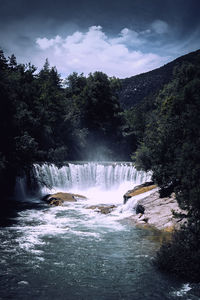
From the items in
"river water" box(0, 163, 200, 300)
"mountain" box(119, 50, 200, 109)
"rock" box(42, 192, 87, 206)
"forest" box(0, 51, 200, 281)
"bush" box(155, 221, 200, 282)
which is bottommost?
"rock" box(42, 192, 87, 206)

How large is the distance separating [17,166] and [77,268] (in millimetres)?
12907

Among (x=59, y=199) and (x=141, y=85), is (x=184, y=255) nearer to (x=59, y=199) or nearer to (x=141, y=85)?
(x=59, y=199)

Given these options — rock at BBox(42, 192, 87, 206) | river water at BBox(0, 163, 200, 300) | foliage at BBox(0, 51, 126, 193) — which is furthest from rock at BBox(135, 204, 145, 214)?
foliage at BBox(0, 51, 126, 193)

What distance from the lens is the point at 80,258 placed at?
8.62 metres

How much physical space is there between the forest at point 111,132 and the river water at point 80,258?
935 mm

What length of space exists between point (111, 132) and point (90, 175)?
1043 inches

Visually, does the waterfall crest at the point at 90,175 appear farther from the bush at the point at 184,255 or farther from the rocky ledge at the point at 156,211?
the bush at the point at 184,255

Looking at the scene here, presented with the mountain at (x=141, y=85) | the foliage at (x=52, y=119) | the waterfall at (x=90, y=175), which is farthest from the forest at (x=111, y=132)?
the mountain at (x=141, y=85)

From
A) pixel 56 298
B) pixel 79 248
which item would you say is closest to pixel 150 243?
pixel 79 248

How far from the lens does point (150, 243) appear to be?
1026cm

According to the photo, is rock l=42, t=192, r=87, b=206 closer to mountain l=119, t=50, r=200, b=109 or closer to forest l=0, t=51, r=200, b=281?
forest l=0, t=51, r=200, b=281

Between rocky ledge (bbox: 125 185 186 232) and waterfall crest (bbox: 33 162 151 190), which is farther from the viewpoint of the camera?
waterfall crest (bbox: 33 162 151 190)

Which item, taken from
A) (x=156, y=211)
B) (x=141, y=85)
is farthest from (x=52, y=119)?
(x=141, y=85)

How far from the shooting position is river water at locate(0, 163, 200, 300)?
20.5 feet
